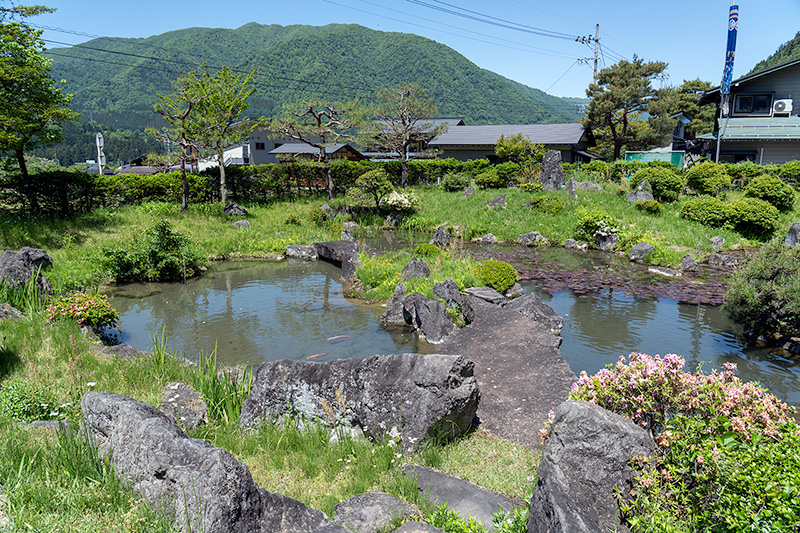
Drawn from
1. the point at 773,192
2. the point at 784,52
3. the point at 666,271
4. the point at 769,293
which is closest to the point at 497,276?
the point at 769,293

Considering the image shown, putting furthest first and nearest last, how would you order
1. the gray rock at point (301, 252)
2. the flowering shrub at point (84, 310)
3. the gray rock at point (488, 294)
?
the gray rock at point (301, 252) < the gray rock at point (488, 294) < the flowering shrub at point (84, 310)

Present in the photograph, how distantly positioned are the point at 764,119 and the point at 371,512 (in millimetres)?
38672

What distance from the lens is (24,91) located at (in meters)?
16.8

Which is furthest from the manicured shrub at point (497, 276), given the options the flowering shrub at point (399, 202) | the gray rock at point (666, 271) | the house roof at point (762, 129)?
the house roof at point (762, 129)

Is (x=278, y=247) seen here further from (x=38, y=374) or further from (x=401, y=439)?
(x=401, y=439)

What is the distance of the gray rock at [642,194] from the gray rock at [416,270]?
15821mm

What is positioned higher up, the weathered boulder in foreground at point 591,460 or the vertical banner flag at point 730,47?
the vertical banner flag at point 730,47

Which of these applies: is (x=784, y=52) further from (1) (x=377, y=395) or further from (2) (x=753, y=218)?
(1) (x=377, y=395)

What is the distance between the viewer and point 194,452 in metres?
3.53

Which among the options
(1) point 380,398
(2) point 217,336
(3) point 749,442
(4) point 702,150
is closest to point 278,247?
(2) point 217,336

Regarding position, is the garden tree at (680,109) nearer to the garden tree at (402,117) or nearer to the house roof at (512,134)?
the house roof at (512,134)

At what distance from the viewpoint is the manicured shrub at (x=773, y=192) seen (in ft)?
68.2

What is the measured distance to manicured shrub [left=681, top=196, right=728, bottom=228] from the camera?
67.2ft

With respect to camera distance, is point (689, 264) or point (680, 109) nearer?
point (689, 264)
